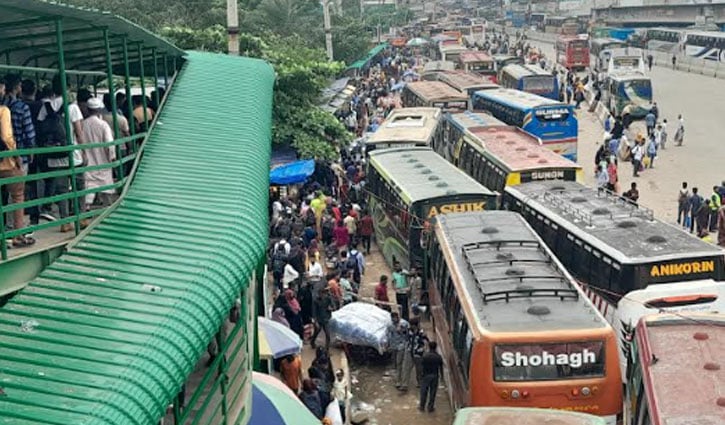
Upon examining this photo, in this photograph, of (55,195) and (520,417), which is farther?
(520,417)

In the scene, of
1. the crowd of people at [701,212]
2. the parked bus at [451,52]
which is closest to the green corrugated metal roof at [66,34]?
the crowd of people at [701,212]

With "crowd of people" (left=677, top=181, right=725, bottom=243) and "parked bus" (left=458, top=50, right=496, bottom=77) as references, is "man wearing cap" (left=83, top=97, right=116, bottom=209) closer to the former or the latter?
"crowd of people" (left=677, top=181, right=725, bottom=243)

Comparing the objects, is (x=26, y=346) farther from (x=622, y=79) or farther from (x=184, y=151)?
(x=622, y=79)

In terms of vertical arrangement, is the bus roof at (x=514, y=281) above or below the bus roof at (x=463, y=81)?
above

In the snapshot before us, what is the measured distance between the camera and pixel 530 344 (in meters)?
10.6

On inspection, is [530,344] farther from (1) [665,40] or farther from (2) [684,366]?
(1) [665,40]

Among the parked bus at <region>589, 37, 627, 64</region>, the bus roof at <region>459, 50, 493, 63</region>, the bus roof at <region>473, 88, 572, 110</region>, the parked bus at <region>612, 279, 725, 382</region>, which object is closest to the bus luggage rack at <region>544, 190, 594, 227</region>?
the parked bus at <region>612, 279, 725, 382</region>

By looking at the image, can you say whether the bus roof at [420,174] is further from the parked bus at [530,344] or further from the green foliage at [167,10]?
the green foliage at [167,10]

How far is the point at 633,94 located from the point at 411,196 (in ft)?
86.3

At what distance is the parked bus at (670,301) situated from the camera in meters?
12.3

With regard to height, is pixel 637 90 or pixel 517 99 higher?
pixel 517 99

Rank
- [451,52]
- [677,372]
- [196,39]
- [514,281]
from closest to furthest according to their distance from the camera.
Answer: [677,372], [514,281], [196,39], [451,52]

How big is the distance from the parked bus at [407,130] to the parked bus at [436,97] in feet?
8.28

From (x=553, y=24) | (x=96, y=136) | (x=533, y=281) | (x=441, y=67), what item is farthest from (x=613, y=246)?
(x=553, y=24)
